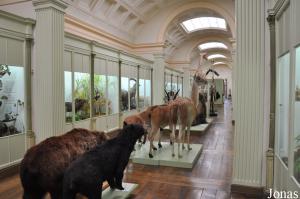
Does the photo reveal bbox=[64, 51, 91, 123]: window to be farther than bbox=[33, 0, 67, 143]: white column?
Yes

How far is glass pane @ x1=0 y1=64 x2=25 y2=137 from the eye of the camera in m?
5.25

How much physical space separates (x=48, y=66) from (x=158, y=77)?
8.04m

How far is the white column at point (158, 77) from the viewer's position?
12.4 meters

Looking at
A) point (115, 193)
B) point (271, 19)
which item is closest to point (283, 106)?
point (271, 19)

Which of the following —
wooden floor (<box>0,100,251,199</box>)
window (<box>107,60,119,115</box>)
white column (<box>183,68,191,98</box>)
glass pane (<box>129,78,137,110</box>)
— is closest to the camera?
wooden floor (<box>0,100,251,199</box>)

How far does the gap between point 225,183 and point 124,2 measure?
909cm

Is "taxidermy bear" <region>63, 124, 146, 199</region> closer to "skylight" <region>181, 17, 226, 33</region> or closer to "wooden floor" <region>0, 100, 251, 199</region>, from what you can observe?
"wooden floor" <region>0, 100, 251, 199</region>

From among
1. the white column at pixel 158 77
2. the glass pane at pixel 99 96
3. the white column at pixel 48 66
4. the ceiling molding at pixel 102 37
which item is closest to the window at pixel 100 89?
the glass pane at pixel 99 96

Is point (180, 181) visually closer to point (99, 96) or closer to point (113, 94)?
point (99, 96)

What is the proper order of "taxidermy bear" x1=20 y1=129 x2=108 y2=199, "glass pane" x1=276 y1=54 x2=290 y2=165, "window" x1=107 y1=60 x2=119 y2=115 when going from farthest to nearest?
"window" x1=107 y1=60 x2=119 y2=115 < "glass pane" x1=276 y1=54 x2=290 y2=165 < "taxidermy bear" x1=20 y1=129 x2=108 y2=199

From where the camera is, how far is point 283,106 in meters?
3.46

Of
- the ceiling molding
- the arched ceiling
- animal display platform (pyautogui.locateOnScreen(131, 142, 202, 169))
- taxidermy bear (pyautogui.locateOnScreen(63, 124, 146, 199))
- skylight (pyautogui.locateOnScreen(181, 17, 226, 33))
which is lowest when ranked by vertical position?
animal display platform (pyautogui.locateOnScreen(131, 142, 202, 169))

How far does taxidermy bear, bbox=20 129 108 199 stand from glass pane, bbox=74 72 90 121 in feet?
15.8

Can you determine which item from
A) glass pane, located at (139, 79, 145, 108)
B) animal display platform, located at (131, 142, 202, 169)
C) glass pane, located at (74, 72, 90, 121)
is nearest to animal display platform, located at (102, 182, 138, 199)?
animal display platform, located at (131, 142, 202, 169)
